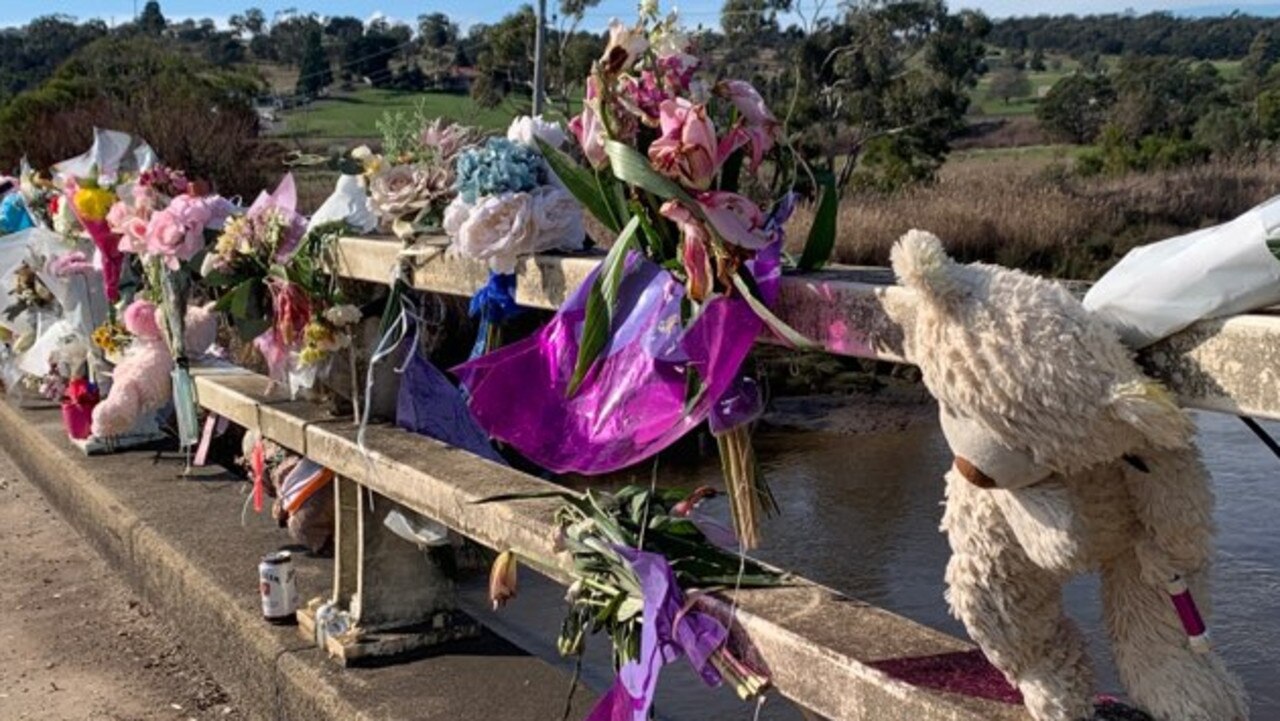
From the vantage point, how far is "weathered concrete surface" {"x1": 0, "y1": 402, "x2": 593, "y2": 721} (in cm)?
379

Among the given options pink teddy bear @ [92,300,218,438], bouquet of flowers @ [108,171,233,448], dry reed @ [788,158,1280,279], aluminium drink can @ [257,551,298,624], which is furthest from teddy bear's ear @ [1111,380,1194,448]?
dry reed @ [788,158,1280,279]

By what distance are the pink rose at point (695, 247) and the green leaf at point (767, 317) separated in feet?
0.21

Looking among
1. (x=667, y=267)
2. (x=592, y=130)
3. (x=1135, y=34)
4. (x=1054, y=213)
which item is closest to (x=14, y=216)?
(x=592, y=130)

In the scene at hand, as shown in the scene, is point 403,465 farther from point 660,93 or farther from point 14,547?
point 14,547

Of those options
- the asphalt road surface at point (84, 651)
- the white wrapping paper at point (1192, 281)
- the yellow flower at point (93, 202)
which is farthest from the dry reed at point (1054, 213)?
the white wrapping paper at point (1192, 281)

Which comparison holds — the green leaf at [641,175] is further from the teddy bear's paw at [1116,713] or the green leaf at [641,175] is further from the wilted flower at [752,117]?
the teddy bear's paw at [1116,713]

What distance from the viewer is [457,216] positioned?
335 cm

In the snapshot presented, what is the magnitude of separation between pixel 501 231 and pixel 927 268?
1495 mm

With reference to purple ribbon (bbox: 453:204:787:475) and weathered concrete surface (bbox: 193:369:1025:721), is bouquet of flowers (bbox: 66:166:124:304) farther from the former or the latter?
purple ribbon (bbox: 453:204:787:475)

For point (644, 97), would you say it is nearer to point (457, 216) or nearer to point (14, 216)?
point (457, 216)

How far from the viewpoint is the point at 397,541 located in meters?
4.10

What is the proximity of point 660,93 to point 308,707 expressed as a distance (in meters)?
2.05

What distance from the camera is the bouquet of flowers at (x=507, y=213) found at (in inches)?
128

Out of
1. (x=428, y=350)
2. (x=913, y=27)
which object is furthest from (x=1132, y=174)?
(x=428, y=350)
